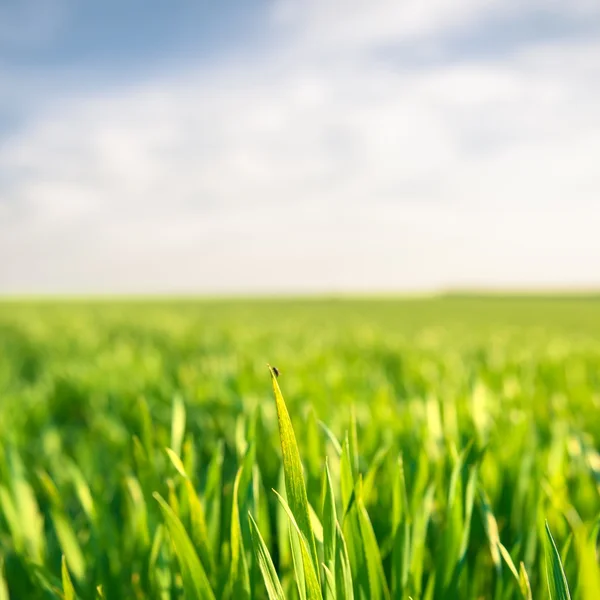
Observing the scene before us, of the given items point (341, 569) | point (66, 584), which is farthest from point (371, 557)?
point (66, 584)

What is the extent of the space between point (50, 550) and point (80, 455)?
1.27 meters

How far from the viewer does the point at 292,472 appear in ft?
2.19

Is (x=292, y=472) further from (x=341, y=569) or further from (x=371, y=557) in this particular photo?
(x=371, y=557)

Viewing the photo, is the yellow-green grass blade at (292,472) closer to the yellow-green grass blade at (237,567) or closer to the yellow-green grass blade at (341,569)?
the yellow-green grass blade at (341,569)

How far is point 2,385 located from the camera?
464cm

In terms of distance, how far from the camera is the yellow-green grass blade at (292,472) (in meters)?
0.63

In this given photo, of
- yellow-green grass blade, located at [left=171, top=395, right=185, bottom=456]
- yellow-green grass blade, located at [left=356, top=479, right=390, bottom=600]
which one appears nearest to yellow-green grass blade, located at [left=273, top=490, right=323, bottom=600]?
yellow-green grass blade, located at [left=356, top=479, right=390, bottom=600]

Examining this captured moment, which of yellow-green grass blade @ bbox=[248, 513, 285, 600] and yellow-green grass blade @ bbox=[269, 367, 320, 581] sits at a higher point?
yellow-green grass blade @ bbox=[269, 367, 320, 581]

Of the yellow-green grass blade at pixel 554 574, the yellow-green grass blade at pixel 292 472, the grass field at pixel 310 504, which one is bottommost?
the grass field at pixel 310 504

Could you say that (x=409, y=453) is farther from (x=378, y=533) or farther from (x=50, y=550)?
(x=50, y=550)

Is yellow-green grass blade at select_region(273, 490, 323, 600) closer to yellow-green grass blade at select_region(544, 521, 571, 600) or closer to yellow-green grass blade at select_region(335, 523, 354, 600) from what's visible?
yellow-green grass blade at select_region(335, 523, 354, 600)

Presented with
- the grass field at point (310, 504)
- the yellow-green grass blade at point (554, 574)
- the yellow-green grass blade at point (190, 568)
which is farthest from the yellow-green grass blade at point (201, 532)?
the yellow-green grass blade at point (554, 574)

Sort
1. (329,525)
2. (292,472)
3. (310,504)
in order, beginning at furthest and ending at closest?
(310,504)
(329,525)
(292,472)

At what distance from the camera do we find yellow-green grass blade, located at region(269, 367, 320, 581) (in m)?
0.63
